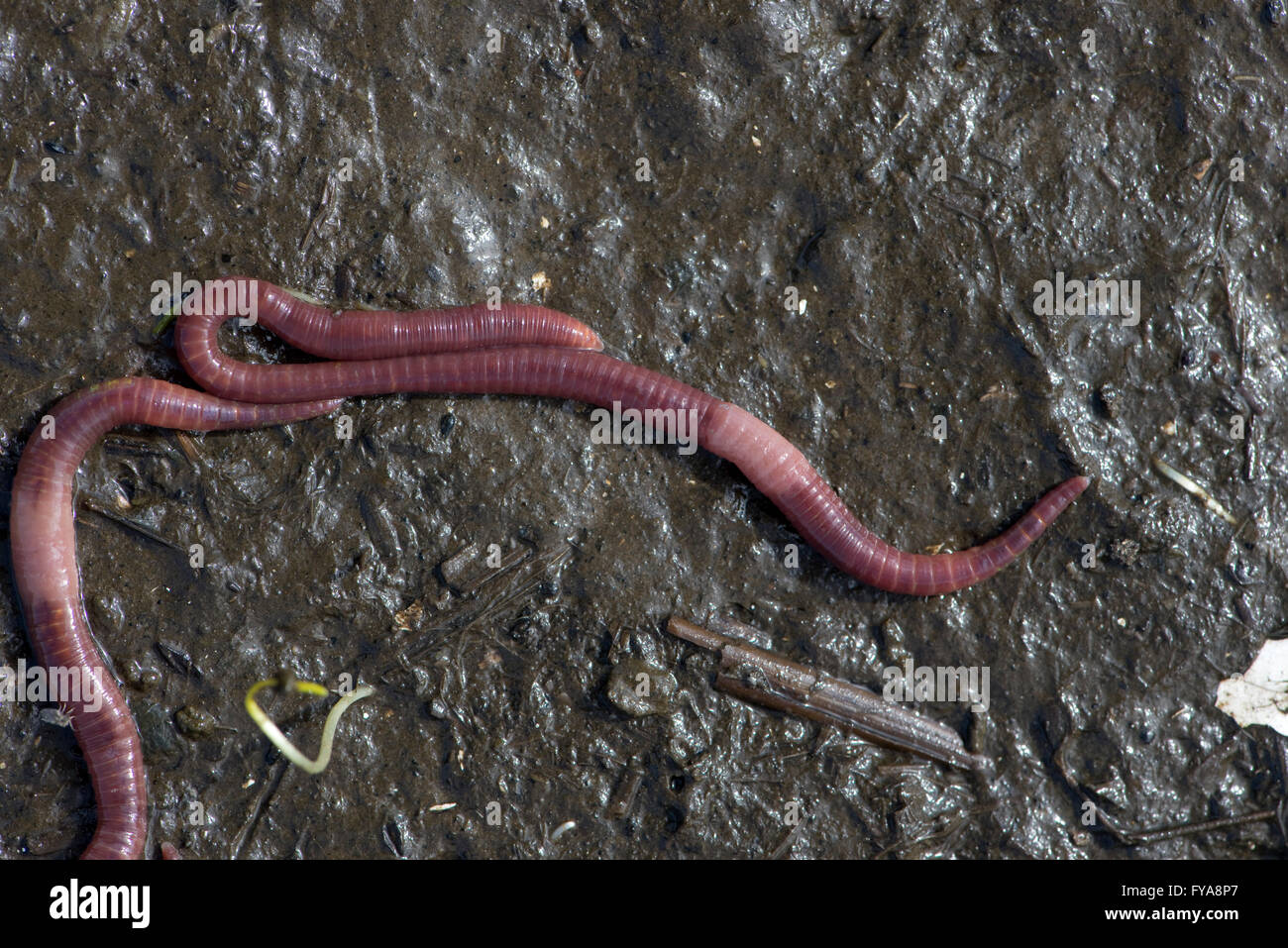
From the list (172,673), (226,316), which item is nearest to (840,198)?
(226,316)

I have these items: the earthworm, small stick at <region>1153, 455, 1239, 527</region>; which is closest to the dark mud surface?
small stick at <region>1153, 455, 1239, 527</region>

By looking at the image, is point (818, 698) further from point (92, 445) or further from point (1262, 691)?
point (92, 445)

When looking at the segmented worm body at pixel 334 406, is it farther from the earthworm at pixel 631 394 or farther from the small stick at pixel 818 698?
the small stick at pixel 818 698

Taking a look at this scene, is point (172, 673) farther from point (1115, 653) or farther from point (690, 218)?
point (1115, 653)

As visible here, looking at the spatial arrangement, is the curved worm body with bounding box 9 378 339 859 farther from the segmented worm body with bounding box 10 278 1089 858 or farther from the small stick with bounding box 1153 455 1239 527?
the small stick with bounding box 1153 455 1239 527

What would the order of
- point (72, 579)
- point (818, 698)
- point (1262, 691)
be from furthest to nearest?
point (1262, 691) → point (818, 698) → point (72, 579)

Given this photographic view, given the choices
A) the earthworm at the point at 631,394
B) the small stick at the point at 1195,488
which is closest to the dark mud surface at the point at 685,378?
the small stick at the point at 1195,488

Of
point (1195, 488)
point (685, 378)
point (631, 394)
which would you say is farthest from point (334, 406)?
point (1195, 488)
